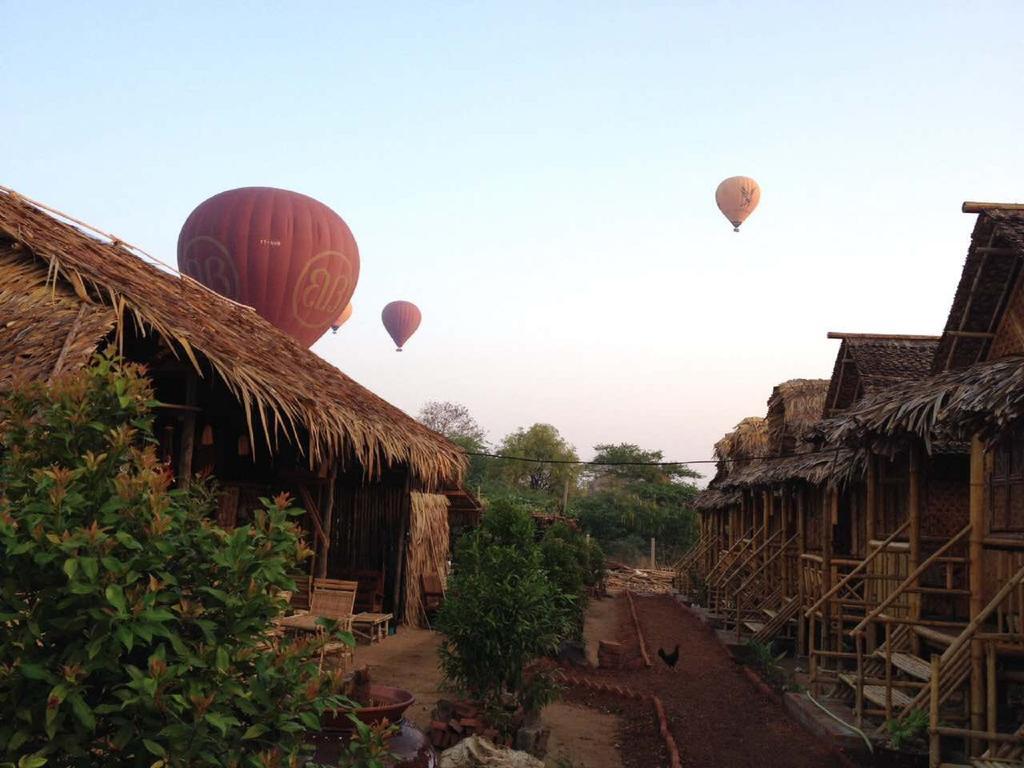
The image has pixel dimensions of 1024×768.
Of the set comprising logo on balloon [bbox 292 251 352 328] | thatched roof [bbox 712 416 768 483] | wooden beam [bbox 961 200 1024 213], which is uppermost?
logo on balloon [bbox 292 251 352 328]

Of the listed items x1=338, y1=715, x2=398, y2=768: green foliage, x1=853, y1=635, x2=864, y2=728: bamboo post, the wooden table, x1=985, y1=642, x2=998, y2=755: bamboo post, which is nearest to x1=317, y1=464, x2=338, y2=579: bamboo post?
the wooden table

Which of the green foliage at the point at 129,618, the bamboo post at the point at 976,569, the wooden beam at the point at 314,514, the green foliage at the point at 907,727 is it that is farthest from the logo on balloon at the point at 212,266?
the green foliage at the point at 129,618

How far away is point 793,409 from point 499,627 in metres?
11.3

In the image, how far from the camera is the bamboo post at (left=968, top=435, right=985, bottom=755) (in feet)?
21.3

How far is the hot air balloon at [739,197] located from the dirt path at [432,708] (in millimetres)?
14278

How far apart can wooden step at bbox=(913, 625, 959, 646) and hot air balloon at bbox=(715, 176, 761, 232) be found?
51.1ft

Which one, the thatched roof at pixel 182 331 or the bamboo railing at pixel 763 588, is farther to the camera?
the bamboo railing at pixel 763 588

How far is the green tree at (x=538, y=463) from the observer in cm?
5425

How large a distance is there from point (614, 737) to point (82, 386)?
684 centimetres

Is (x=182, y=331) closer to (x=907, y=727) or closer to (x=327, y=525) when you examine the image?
(x=327, y=525)

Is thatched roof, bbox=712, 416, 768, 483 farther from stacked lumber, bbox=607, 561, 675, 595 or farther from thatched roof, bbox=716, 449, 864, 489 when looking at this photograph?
stacked lumber, bbox=607, 561, 675, 595

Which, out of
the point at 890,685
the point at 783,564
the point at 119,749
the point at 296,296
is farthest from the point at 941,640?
the point at 296,296

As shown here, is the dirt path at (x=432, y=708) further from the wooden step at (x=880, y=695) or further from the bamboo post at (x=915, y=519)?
the bamboo post at (x=915, y=519)

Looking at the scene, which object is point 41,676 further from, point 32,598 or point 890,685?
point 890,685
